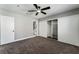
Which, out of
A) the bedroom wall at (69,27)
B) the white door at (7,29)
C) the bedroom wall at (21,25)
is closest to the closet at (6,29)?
the white door at (7,29)

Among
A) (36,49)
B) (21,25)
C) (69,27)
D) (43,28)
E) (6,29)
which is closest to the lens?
(36,49)

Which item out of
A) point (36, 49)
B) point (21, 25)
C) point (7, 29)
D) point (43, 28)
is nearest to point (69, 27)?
point (36, 49)

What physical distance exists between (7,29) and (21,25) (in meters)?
1.37

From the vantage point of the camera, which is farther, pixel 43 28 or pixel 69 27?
pixel 43 28

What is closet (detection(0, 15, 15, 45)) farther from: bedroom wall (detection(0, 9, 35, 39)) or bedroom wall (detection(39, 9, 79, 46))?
bedroom wall (detection(39, 9, 79, 46))

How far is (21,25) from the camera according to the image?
18.0 ft

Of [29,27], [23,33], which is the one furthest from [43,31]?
[23,33]

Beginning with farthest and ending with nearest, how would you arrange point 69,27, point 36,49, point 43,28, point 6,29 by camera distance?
point 43,28, point 69,27, point 6,29, point 36,49

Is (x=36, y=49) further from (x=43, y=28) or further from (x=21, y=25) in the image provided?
(x=43, y=28)

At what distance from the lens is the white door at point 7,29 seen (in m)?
4.08

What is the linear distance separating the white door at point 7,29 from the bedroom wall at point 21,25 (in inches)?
16.0

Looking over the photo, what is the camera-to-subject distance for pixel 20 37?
5344 mm

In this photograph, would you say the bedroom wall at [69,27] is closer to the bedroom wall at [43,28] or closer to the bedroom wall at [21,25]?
the bedroom wall at [43,28]
